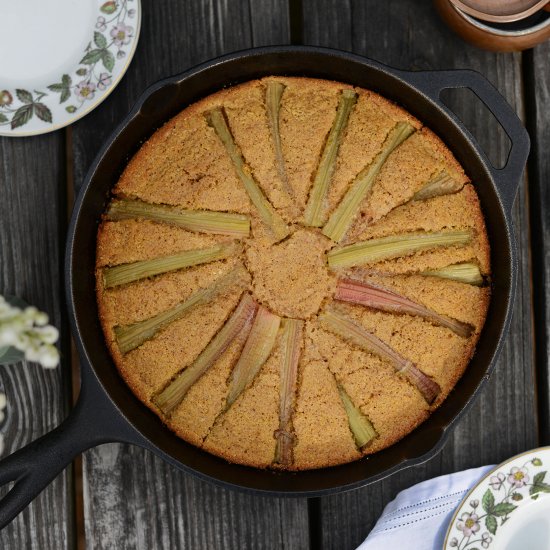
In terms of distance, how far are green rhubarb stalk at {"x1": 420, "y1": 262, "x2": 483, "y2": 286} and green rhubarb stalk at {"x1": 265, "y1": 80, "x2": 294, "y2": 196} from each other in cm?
35

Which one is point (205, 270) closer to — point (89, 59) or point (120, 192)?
point (120, 192)

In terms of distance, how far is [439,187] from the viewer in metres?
1.54

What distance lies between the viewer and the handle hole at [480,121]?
1.71m

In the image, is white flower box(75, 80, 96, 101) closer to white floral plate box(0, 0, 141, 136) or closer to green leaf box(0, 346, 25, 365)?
white floral plate box(0, 0, 141, 136)

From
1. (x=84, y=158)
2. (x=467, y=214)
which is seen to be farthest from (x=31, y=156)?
(x=467, y=214)

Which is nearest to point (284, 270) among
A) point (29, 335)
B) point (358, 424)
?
point (358, 424)

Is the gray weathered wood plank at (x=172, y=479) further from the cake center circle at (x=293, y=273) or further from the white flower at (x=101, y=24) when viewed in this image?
the cake center circle at (x=293, y=273)

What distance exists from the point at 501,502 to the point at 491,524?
0.18 ft

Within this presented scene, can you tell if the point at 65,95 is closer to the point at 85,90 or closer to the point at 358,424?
the point at 85,90

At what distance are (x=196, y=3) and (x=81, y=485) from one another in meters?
1.21

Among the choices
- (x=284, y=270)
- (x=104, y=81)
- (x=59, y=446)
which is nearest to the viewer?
(x=59, y=446)

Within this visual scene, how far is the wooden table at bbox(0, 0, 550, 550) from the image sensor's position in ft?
5.54

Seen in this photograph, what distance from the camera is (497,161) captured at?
1720 millimetres

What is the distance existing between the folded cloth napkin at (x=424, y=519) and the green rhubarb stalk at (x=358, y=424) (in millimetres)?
258
